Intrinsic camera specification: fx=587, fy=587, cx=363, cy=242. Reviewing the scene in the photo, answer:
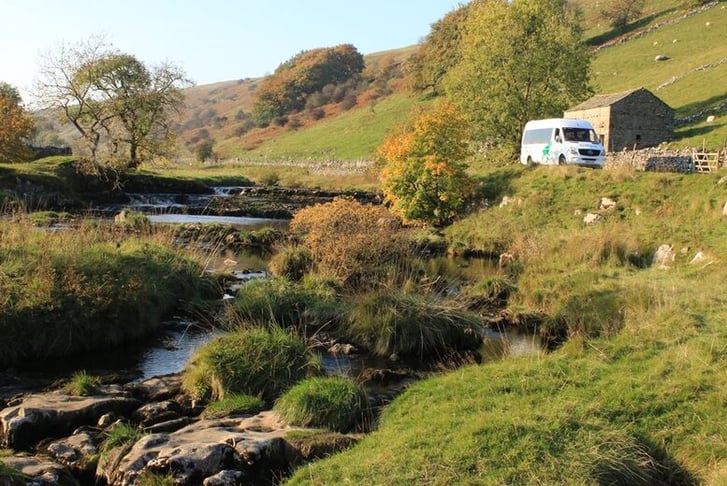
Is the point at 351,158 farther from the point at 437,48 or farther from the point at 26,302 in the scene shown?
the point at 26,302

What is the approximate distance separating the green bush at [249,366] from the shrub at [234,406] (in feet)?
1.05

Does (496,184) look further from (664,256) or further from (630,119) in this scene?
(630,119)

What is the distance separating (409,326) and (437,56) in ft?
247

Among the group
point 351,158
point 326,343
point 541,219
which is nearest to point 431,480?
point 326,343

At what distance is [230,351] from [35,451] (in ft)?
11.5

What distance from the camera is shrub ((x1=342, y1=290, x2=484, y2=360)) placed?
43.5ft

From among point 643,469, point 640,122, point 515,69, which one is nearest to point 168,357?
point 643,469

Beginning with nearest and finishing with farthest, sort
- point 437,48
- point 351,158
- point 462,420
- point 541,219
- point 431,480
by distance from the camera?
1. point 431,480
2. point 462,420
3. point 541,219
4. point 351,158
5. point 437,48

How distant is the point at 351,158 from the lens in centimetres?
7206

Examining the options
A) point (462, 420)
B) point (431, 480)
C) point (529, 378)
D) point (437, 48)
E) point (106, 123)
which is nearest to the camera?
point (431, 480)

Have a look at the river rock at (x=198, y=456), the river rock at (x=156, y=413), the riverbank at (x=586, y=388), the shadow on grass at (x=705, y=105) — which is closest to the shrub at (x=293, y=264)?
the riverbank at (x=586, y=388)

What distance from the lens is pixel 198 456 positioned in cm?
753

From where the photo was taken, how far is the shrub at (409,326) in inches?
523

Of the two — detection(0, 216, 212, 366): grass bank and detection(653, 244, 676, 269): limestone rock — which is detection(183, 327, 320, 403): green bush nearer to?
detection(0, 216, 212, 366): grass bank
